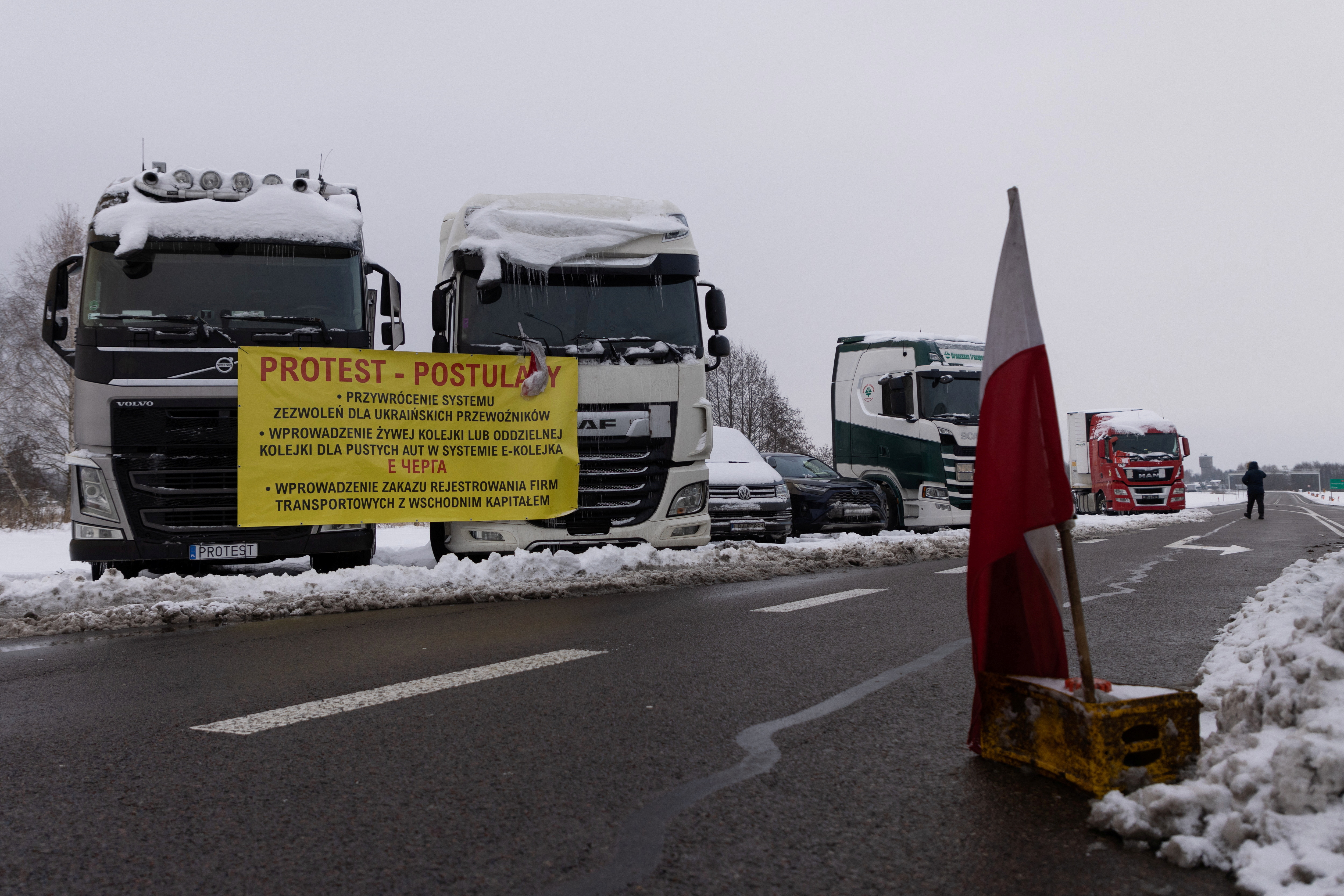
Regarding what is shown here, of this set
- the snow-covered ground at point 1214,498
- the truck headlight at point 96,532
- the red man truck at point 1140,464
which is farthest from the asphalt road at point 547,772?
the snow-covered ground at point 1214,498

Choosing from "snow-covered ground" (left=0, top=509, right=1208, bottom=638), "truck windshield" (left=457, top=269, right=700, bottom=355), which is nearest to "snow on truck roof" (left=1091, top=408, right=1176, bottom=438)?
"snow-covered ground" (left=0, top=509, right=1208, bottom=638)

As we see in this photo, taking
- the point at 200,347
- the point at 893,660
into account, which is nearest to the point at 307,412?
the point at 200,347

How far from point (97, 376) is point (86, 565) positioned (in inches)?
201

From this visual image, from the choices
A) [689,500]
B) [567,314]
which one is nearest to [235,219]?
[567,314]

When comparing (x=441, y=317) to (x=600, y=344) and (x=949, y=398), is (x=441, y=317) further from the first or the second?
(x=949, y=398)

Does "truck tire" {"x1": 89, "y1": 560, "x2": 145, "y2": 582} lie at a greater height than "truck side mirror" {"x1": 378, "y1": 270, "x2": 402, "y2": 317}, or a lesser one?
lesser

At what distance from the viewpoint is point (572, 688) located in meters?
4.42

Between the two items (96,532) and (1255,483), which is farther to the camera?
(1255,483)

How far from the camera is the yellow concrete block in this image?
271cm

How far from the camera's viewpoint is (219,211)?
892 cm

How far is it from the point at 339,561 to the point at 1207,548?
12081 millimetres

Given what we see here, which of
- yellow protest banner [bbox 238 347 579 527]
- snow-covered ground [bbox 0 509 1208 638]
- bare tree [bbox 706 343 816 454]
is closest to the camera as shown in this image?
snow-covered ground [bbox 0 509 1208 638]

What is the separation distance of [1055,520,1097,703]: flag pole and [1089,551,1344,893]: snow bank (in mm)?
311

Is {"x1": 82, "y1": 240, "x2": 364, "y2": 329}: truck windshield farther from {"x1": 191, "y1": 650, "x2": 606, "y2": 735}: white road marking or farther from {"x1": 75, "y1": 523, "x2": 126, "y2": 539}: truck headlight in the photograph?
{"x1": 191, "y1": 650, "x2": 606, "y2": 735}: white road marking
